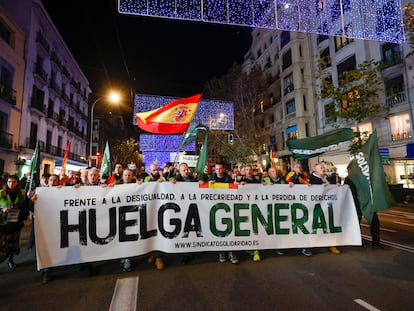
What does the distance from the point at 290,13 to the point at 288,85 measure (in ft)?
79.0

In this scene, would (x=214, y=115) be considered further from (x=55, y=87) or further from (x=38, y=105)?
(x=55, y=87)

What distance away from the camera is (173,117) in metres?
7.40

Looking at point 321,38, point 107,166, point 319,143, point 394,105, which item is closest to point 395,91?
point 394,105

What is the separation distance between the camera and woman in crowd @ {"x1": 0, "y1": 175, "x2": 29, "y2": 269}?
4.42 metres

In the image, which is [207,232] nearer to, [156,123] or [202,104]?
[156,123]

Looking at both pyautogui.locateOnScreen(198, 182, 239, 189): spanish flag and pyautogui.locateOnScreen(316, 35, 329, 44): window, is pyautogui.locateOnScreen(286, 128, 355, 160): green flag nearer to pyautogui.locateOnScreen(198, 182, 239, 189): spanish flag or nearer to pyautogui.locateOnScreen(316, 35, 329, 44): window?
pyautogui.locateOnScreen(198, 182, 239, 189): spanish flag

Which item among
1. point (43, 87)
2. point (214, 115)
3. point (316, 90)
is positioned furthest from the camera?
point (316, 90)

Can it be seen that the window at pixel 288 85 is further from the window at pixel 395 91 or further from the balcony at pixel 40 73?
the balcony at pixel 40 73

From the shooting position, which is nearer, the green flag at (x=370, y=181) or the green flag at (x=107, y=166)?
the green flag at (x=370, y=181)

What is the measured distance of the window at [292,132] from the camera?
92.1ft

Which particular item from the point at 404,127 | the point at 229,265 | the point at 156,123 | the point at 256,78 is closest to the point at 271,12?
the point at 156,123

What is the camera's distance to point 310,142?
22.9ft

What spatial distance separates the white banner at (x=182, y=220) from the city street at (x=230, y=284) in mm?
347

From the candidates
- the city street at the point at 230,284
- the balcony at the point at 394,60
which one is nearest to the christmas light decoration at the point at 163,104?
the balcony at the point at 394,60
